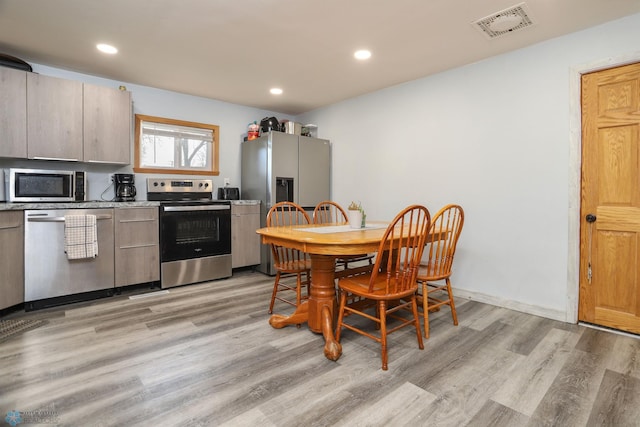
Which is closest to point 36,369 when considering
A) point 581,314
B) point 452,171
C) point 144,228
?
point 144,228

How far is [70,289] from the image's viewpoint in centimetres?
304

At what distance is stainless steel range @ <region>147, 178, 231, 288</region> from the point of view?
11.8 feet

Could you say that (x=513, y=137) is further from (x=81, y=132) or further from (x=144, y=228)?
(x=81, y=132)

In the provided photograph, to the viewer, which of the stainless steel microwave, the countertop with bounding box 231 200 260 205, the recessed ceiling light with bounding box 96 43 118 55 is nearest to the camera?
the recessed ceiling light with bounding box 96 43 118 55

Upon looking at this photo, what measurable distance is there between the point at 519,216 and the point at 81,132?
13.9 ft

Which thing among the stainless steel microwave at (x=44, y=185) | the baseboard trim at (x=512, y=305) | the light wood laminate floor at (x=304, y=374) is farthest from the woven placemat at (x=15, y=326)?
the baseboard trim at (x=512, y=305)

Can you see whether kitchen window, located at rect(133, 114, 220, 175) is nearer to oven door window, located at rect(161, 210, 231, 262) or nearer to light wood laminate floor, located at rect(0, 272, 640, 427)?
oven door window, located at rect(161, 210, 231, 262)

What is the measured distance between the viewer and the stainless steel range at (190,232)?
360cm

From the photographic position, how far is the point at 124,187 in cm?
359

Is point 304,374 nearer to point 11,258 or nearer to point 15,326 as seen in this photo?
point 15,326

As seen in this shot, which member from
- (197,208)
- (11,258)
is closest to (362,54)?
(197,208)

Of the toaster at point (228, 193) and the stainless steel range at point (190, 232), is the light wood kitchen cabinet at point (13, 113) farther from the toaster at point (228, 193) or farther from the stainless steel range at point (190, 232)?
the toaster at point (228, 193)

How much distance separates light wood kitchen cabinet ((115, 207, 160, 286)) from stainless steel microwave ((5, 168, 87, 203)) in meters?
0.45

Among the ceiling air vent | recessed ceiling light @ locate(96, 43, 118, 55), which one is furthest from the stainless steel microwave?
the ceiling air vent
